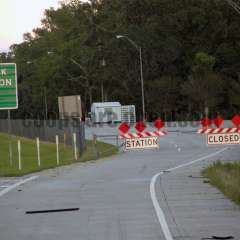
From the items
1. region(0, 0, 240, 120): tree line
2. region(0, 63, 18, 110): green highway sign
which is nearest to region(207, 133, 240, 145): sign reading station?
region(0, 63, 18, 110): green highway sign

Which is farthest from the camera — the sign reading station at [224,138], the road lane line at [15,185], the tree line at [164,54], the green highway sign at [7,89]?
the tree line at [164,54]

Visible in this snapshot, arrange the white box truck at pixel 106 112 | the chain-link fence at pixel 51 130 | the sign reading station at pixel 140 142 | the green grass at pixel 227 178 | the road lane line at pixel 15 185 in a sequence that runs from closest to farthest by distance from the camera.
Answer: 1. the green grass at pixel 227 178
2. the road lane line at pixel 15 185
3. the sign reading station at pixel 140 142
4. the chain-link fence at pixel 51 130
5. the white box truck at pixel 106 112

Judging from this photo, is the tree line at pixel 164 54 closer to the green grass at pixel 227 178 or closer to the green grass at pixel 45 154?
the green grass at pixel 45 154

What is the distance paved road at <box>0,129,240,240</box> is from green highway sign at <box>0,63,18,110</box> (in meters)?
6.62

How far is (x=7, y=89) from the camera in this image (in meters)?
30.2

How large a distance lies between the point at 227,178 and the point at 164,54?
71.3m

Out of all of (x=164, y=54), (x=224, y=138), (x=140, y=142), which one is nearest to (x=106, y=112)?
(x=164, y=54)

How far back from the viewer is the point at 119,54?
9281 centimetres

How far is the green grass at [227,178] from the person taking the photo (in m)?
A: 15.5

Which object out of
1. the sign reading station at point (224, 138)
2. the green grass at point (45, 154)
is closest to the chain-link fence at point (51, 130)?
the green grass at point (45, 154)

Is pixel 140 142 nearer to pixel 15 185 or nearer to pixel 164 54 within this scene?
pixel 15 185

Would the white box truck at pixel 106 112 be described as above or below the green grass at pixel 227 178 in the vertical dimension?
above

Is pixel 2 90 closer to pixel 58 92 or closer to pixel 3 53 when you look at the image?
pixel 58 92

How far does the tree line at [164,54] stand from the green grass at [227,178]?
170ft
